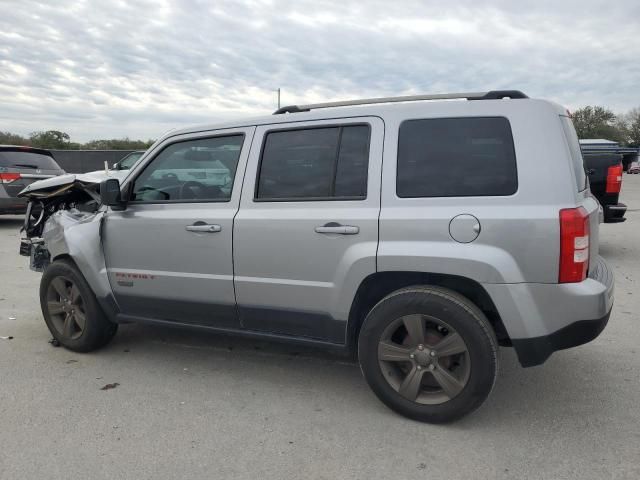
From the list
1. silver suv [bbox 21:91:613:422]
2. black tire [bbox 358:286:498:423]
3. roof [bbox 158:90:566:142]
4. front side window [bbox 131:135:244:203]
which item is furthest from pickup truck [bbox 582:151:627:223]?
front side window [bbox 131:135:244:203]

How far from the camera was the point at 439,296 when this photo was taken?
9.57ft

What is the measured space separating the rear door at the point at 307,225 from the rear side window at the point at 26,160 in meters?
9.38

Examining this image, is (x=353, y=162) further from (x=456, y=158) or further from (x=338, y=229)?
(x=456, y=158)

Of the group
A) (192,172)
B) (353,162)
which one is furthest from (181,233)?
(353,162)

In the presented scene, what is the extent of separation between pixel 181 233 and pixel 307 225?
97 cm

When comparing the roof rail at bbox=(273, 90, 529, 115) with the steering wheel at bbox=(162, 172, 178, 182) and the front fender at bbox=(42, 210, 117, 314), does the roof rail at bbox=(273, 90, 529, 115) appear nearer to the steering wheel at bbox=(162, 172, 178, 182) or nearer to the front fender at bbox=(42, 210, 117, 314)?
the steering wheel at bbox=(162, 172, 178, 182)

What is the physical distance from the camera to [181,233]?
11.9 ft

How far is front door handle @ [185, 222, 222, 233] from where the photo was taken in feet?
11.4

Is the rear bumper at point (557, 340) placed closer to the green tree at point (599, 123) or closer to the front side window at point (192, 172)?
the front side window at point (192, 172)

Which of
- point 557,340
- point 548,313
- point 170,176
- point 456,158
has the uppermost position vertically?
point 456,158

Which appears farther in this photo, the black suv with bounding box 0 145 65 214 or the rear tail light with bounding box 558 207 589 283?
the black suv with bounding box 0 145 65 214

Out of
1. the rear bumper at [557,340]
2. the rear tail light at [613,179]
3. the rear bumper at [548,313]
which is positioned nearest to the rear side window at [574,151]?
the rear bumper at [548,313]

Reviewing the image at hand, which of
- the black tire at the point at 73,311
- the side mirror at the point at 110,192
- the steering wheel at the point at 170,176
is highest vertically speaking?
the steering wheel at the point at 170,176

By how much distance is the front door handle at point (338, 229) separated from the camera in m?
3.07
